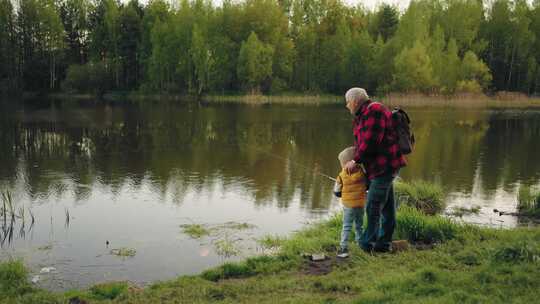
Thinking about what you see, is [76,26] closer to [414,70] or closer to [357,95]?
[414,70]

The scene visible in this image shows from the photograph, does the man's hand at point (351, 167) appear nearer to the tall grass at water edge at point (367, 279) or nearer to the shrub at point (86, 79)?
the tall grass at water edge at point (367, 279)

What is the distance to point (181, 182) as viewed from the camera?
1598 centimetres

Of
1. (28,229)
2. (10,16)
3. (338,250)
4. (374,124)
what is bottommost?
(28,229)

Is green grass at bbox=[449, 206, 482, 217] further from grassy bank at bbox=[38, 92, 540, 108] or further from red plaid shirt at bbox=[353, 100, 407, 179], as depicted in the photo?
grassy bank at bbox=[38, 92, 540, 108]

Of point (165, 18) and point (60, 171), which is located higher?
point (165, 18)

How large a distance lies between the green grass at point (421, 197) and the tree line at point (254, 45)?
54.3 meters

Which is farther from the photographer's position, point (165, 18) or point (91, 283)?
point (165, 18)

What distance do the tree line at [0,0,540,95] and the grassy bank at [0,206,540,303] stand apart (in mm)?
59409

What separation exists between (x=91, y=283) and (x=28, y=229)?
3.93 meters

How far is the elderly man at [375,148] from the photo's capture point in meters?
6.46

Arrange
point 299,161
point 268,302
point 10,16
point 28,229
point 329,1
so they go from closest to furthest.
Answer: point 268,302
point 28,229
point 299,161
point 10,16
point 329,1

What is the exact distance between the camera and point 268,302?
18.4 ft

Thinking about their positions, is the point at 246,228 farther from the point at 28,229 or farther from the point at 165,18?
the point at 165,18

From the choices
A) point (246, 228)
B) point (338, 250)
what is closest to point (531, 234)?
point (338, 250)
